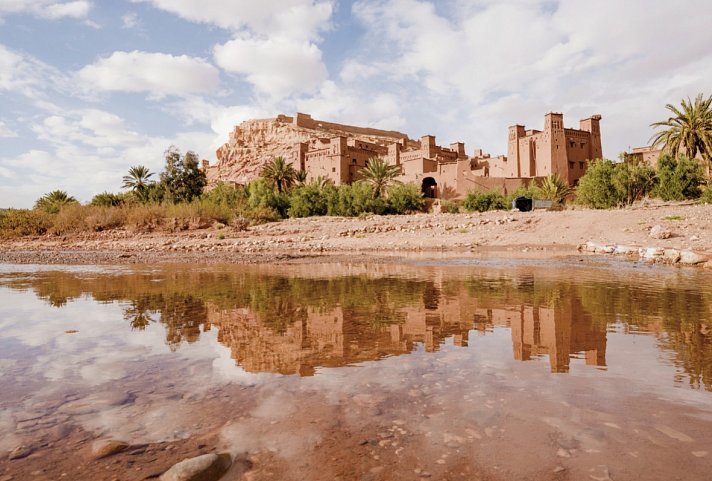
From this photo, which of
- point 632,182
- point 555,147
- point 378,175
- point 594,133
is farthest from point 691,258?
point 594,133

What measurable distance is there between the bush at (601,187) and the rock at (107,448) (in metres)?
34.5

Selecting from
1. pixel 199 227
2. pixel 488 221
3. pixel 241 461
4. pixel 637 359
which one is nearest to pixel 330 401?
pixel 241 461

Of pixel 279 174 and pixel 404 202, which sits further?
pixel 279 174

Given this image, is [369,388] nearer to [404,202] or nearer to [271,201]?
[404,202]

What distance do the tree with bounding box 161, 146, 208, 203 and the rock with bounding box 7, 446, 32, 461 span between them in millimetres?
48566

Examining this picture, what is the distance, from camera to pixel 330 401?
8.39 feet

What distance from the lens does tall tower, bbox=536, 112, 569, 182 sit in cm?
4675

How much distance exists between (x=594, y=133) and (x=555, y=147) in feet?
24.3

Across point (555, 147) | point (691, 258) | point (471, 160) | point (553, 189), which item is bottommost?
point (691, 258)

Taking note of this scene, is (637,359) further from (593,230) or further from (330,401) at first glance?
(593,230)

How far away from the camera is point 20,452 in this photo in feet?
6.60

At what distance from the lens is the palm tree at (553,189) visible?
41.1 meters

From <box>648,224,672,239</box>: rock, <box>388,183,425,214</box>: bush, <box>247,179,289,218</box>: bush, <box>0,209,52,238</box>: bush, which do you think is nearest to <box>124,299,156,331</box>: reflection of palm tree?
<box>648,224,672,239</box>: rock

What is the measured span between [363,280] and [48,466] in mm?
6912
